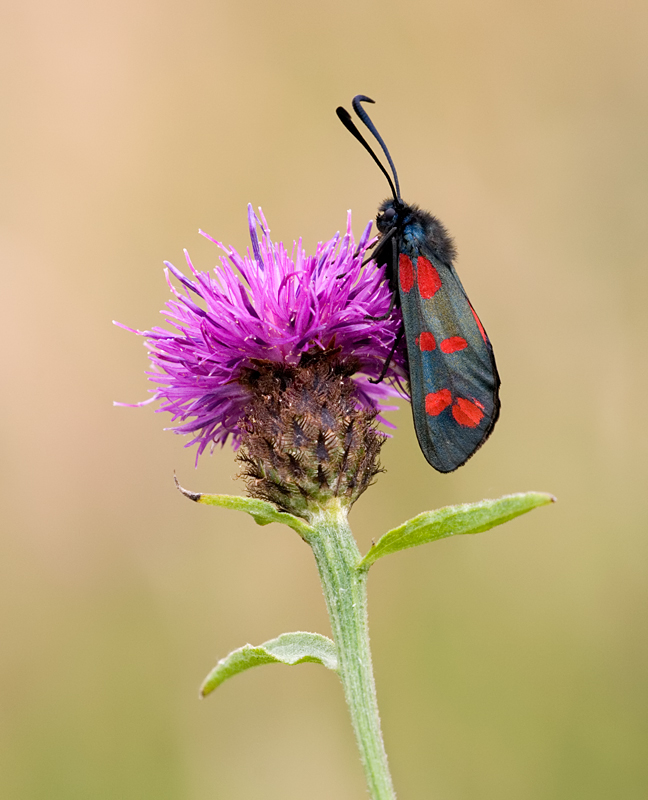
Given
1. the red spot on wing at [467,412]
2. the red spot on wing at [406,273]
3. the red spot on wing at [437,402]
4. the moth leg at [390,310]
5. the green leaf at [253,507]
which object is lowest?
the green leaf at [253,507]

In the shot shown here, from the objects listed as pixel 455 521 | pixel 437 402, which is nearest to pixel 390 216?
pixel 437 402

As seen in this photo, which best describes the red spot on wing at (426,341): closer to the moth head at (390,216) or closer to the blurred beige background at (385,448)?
the moth head at (390,216)

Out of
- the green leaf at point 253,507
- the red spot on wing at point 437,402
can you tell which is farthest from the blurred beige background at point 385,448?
the red spot on wing at point 437,402

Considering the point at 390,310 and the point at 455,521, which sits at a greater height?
the point at 390,310

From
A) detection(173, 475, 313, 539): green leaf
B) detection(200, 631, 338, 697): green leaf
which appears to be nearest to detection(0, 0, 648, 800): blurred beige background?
detection(200, 631, 338, 697): green leaf

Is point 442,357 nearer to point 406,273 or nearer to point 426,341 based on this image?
point 426,341

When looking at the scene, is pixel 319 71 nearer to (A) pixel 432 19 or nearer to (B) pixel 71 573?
(A) pixel 432 19

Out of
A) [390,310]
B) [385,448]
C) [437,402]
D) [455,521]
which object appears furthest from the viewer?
[385,448]

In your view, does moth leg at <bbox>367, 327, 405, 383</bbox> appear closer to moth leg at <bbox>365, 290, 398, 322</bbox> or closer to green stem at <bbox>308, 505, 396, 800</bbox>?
moth leg at <bbox>365, 290, 398, 322</bbox>
